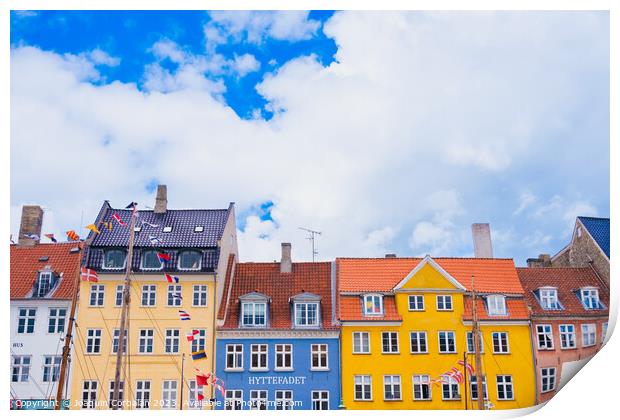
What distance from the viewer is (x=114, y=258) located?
39.1ft

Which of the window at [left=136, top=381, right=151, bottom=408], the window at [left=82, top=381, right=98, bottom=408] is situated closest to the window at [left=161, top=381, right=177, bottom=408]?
the window at [left=136, top=381, right=151, bottom=408]

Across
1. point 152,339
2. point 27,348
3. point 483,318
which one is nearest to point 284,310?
point 152,339

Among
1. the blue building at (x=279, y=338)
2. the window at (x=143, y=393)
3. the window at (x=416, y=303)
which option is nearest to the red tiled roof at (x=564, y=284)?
the window at (x=416, y=303)

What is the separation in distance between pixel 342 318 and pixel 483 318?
7.94 ft

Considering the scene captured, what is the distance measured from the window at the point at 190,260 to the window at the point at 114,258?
0.96 meters

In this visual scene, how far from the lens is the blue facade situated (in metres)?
11.7

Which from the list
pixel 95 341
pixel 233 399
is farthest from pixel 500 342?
pixel 95 341

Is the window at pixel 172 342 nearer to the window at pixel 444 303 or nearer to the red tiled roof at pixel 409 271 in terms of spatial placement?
the red tiled roof at pixel 409 271

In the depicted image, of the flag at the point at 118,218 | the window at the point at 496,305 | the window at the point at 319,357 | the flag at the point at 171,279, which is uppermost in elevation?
the flag at the point at 118,218

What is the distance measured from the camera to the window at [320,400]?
11.6 metres

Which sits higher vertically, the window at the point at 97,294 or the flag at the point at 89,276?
the flag at the point at 89,276

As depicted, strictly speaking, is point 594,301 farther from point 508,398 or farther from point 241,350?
point 241,350

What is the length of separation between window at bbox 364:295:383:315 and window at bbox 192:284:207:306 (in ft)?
9.25
